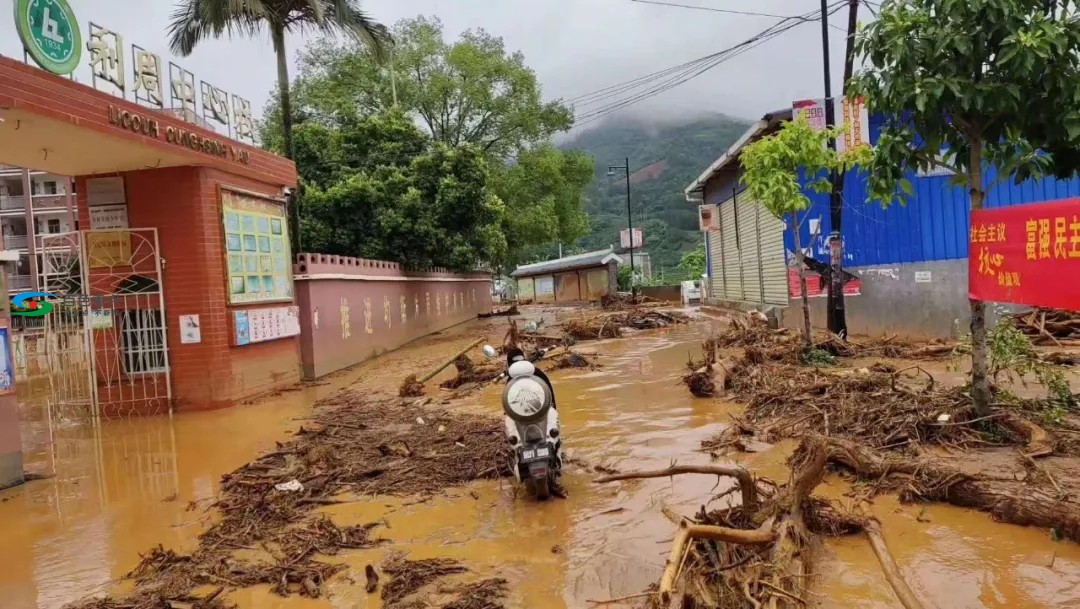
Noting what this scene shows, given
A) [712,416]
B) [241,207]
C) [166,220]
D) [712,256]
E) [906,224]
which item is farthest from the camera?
[712,256]

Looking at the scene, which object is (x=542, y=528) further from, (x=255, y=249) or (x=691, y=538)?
(x=255, y=249)

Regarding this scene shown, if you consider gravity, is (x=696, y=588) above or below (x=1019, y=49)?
below

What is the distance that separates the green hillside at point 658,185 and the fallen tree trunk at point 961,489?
35491 mm

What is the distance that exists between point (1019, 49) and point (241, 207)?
36.7 ft

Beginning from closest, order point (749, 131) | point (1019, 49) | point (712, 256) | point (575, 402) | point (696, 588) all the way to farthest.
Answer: point (696, 588) → point (1019, 49) → point (575, 402) → point (749, 131) → point (712, 256)

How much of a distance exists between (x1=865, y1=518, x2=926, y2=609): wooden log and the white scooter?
7.42 ft

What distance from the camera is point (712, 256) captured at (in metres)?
27.7

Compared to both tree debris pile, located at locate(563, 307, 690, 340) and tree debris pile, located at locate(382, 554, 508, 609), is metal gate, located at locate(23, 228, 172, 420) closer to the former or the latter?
tree debris pile, located at locate(382, 554, 508, 609)

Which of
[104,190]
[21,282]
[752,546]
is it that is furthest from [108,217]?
[21,282]

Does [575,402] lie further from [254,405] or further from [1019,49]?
[1019,49]

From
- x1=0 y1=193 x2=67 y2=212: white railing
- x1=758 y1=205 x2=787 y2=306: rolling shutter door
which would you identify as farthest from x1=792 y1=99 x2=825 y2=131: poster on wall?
x1=0 y1=193 x2=67 y2=212: white railing

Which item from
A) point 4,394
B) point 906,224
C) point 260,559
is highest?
point 906,224

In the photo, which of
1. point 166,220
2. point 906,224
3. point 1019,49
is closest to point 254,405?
point 166,220

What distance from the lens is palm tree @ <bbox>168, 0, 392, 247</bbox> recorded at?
1591 centimetres
